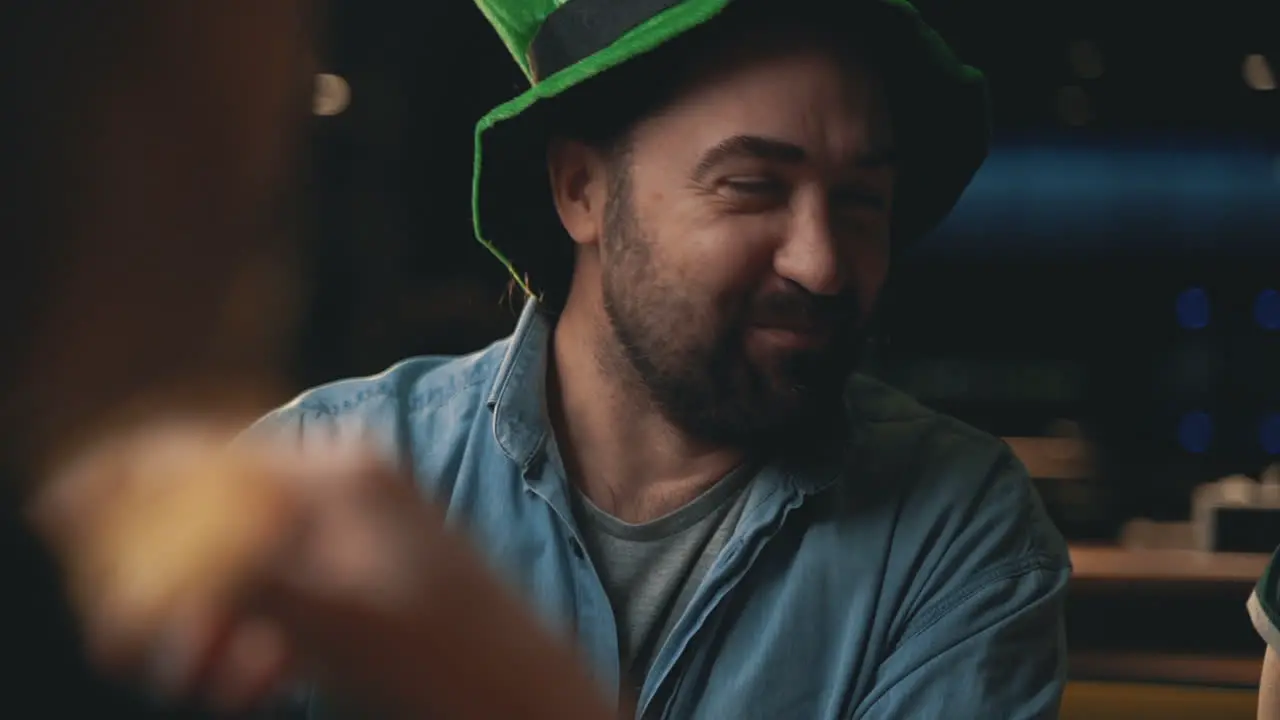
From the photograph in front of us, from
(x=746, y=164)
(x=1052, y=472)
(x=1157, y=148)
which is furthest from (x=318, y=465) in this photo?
(x=1157, y=148)

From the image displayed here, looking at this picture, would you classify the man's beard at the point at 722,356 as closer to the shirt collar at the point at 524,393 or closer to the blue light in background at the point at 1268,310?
the shirt collar at the point at 524,393

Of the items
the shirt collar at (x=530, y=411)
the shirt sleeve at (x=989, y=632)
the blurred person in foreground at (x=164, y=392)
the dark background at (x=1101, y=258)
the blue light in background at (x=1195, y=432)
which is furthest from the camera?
the blue light in background at (x=1195, y=432)

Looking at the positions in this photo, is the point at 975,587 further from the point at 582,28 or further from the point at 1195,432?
the point at 1195,432

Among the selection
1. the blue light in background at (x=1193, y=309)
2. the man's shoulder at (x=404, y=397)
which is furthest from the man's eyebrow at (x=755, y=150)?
the blue light in background at (x=1193, y=309)

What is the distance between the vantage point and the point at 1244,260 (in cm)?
504

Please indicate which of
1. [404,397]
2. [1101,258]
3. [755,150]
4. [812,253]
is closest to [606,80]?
[755,150]

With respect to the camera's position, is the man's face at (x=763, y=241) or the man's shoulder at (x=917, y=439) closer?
the man's face at (x=763, y=241)

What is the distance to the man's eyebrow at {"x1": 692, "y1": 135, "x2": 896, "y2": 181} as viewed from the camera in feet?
4.08

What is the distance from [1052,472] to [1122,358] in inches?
34.8

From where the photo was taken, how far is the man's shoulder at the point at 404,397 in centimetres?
141

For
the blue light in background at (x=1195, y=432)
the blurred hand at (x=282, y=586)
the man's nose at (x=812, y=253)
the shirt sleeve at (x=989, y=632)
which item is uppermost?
the blurred hand at (x=282, y=586)

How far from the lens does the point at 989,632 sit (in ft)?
4.04

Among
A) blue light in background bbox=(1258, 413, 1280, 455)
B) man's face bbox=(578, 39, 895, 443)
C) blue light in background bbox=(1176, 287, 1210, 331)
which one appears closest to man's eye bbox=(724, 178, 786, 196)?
man's face bbox=(578, 39, 895, 443)

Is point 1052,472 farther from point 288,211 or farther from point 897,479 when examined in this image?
point 288,211
